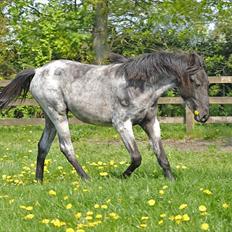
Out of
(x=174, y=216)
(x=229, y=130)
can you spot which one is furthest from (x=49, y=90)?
(x=229, y=130)

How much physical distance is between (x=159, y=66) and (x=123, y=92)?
23.7 inches

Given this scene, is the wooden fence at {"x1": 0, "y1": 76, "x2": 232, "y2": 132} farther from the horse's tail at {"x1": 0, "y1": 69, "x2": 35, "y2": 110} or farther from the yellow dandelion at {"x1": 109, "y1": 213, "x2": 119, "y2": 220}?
the yellow dandelion at {"x1": 109, "y1": 213, "x2": 119, "y2": 220}

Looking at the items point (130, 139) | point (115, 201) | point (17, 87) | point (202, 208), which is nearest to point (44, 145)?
point (17, 87)

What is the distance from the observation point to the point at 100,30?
17469mm

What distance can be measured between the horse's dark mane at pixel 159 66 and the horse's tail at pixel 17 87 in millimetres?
1829

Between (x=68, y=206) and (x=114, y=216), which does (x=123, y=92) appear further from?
(x=114, y=216)

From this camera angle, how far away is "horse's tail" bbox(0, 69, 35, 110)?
7.95 meters

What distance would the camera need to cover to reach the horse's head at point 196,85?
21.8 feet

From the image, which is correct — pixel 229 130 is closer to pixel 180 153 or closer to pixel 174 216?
pixel 180 153

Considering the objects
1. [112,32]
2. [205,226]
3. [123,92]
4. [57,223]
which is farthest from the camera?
[112,32]

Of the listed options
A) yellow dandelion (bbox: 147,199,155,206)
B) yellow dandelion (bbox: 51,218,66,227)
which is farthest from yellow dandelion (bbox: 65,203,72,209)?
yellow dandelion (bbox: 147,199,155,206)

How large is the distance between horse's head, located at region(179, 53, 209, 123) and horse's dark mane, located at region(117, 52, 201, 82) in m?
0.01

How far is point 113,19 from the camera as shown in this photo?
60.9 feet

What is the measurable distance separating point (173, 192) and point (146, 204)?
1.44ft
